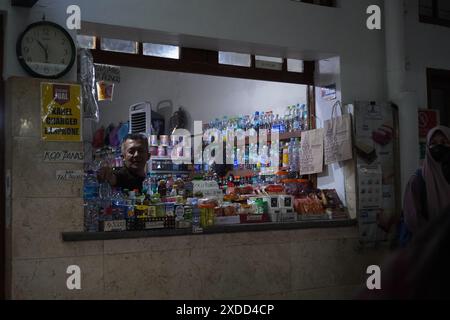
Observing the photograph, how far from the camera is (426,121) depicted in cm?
648

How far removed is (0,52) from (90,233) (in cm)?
164

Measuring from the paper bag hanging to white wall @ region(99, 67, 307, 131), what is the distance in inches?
25.1

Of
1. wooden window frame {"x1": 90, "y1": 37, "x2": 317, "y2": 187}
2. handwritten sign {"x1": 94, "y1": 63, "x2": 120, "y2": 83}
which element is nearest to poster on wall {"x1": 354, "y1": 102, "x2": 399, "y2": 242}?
wooden window frame {"x1": 90, "y1": 37, "x2": 317, "y2": 187}

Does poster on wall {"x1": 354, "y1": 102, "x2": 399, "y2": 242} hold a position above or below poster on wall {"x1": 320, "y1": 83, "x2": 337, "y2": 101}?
below

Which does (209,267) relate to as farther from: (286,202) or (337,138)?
(337,138)

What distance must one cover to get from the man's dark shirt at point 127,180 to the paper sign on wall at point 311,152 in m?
1.93

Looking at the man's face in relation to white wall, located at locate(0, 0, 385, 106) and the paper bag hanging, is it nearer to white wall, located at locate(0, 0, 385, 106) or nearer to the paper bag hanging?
white wall, located at locate(0, 0, 385, 106)

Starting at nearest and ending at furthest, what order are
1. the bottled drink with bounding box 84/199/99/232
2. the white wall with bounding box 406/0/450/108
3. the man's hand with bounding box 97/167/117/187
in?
the bottled drink with bounding box 84/199/99/232
the man's hand with bounding box 97/167/117/187
the white wall with bounding box 406/0/450/108

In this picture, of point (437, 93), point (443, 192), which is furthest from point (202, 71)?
point (437, 93)

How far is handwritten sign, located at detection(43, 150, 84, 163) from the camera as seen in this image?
4441mm

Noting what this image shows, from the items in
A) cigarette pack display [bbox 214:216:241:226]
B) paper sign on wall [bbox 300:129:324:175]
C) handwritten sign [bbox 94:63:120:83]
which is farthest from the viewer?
paper sign on wall [bbox 300:129:324:175]

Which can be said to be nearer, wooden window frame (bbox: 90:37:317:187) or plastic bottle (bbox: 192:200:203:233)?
plastic bottle (bbox: 192:200:203:233)

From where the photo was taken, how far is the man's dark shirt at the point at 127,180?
537cm

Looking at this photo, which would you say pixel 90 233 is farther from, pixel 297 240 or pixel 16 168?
pixel 297 240
